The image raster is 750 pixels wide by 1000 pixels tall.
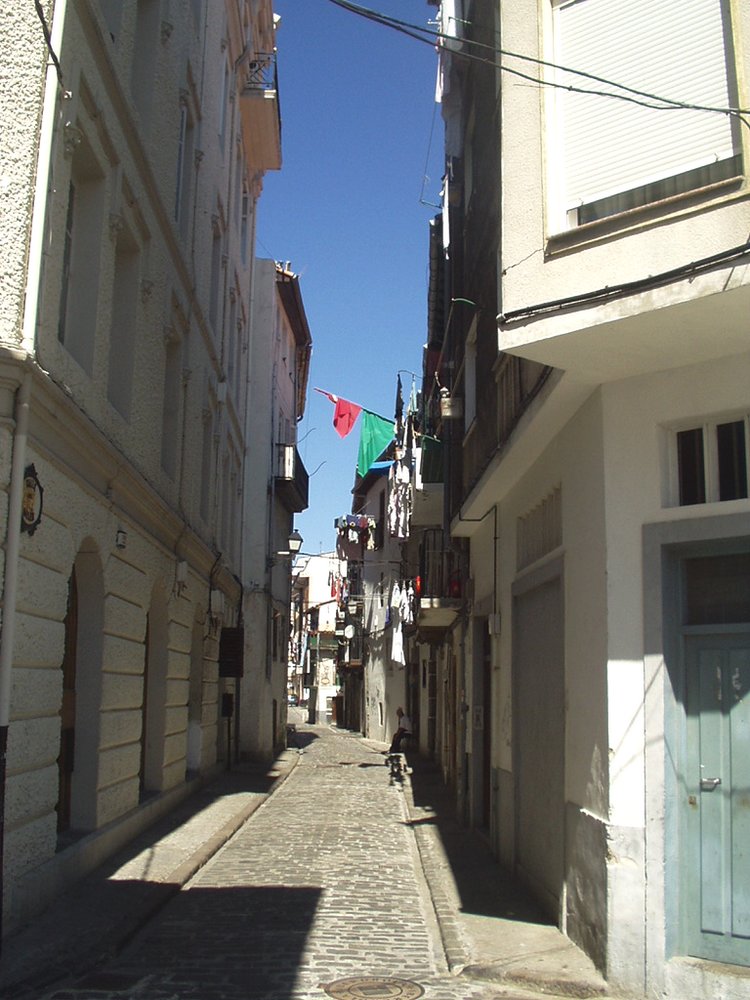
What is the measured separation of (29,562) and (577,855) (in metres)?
4.46

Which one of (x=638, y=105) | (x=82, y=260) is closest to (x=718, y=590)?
(x=638, y=105)

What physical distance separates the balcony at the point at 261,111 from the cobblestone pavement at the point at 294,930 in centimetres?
1576

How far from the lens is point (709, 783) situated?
6527 millimetres

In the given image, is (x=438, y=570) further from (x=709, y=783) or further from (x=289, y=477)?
(x=289, y=477)

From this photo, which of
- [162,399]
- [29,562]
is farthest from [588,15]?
[162,399]

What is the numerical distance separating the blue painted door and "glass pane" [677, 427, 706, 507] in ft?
3.00

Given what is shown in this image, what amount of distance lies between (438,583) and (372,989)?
36.0 ft

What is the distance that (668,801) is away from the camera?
6574 mm

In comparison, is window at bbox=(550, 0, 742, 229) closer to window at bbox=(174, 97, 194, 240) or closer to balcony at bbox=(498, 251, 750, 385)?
balcony at bbox=(498, 251, 750, 385)

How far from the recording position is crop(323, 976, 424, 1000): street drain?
6.48 m

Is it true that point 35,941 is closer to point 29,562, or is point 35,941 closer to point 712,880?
point 29,562

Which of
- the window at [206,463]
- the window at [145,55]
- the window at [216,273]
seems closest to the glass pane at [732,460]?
the window at [145,55]

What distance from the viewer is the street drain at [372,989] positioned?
648 centimetres

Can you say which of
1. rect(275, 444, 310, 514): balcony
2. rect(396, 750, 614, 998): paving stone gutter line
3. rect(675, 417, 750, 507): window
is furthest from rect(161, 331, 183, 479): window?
rect(275, 444, 310, 514): balcony
